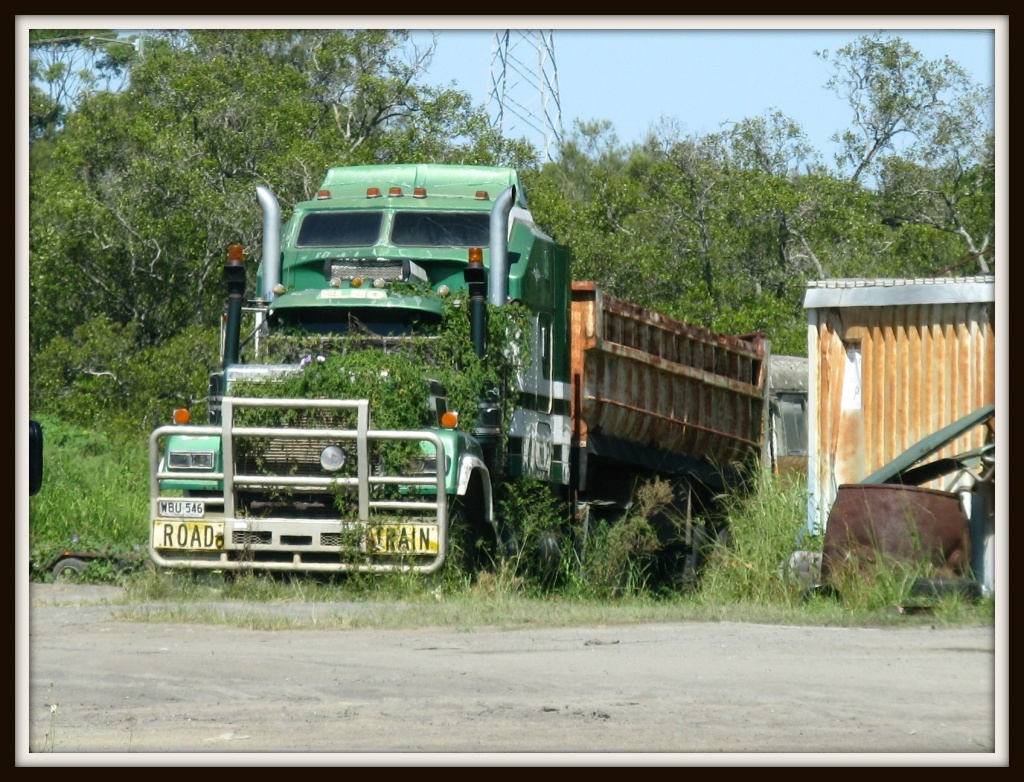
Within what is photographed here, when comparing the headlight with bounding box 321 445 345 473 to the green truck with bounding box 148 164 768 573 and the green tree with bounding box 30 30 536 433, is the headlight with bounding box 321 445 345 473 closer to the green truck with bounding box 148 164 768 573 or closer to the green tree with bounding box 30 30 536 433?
the green truck with bounding box 148 164 768 573

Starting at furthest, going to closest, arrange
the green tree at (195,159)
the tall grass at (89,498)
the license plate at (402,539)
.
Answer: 1. the green tree at (195,159)
2. the tall grass at (89,498)
3. the license plate at (402,539)

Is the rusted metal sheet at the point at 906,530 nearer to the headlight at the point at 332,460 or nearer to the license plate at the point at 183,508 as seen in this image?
the headlight at the point at 332,460

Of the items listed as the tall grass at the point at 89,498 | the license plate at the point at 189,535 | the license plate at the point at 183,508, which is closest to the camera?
the license plate at the point at 189,535

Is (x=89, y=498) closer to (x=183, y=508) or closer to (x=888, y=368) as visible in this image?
(x=183, y=508)

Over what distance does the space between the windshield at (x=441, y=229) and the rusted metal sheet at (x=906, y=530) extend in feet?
13.8

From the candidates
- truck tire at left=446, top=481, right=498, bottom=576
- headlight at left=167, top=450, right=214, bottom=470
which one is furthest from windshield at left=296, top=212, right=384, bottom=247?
truck tire at left=446, top=481, right=498, bottom=576

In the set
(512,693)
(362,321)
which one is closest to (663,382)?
(362,321)

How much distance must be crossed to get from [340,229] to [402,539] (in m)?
3.37

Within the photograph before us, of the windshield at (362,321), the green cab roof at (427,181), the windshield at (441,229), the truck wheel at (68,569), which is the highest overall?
the green cab roof at (427,181)

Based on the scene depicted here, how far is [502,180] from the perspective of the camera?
1491cm

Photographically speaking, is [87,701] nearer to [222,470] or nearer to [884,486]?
[222,470]

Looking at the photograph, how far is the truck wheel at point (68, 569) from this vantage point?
50.6 ft

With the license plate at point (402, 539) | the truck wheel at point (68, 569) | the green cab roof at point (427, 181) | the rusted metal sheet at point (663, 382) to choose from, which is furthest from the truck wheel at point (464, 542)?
the truck wheel at point (68, 569)

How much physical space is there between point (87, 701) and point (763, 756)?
345 cm
